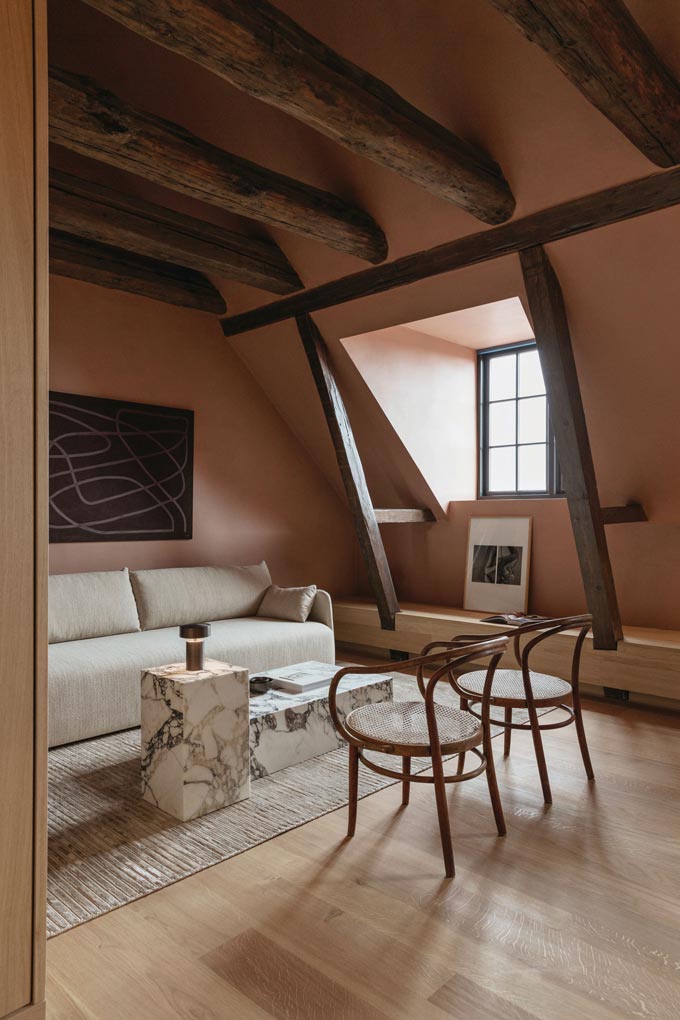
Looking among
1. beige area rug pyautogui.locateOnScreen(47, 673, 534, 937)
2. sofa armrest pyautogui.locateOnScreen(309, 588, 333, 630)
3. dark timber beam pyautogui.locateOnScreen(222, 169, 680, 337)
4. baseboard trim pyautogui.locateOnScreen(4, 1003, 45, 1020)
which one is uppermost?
dark timber beam pyautogui.locateOnScreen(222, 169, 680, 337)

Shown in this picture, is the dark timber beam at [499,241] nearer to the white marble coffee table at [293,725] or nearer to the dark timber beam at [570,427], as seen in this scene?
the dark timber beam at [570,427]

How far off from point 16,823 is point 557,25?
2.67 metres

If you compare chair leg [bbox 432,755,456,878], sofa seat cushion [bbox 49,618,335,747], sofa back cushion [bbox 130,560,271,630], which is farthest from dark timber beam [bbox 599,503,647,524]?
sofa back cushion [bbox 130,560,271,630]

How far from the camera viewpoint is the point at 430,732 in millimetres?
2275

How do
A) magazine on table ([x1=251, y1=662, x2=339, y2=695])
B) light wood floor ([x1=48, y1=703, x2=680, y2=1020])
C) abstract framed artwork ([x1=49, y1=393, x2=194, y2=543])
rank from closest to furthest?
light wood floor ([x1=48, y1=703, x2=680, y2=1020]) < magazine on table ([x1=251, y1=662, x2=339, y2=695]) < abstract framed artwork ([x1=49, y1=393, x2=194, y2=543])

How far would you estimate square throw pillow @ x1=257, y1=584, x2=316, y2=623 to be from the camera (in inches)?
192

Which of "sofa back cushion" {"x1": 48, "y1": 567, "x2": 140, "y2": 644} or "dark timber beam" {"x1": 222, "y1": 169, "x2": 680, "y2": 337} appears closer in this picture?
"dark timber beam" {"x1": 222, "y1": 169, "x2": 680, "y2": 337}

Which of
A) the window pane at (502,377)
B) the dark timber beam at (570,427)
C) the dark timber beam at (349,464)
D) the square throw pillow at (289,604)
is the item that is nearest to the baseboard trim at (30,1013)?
the dark timber beam at (570,427)

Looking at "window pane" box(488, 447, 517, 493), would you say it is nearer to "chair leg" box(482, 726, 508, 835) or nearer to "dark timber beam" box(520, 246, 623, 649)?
"dark timber beam" box(520, 246, 623, 649)

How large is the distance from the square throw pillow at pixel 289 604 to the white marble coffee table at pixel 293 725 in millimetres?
1319

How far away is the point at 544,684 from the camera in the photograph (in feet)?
9.84

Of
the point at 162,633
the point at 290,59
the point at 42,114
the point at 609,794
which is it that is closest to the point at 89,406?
the point at 162,633

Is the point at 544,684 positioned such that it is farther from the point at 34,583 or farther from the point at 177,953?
the point at 34,583

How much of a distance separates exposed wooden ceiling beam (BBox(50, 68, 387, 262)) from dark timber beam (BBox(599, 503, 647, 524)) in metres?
2.01
